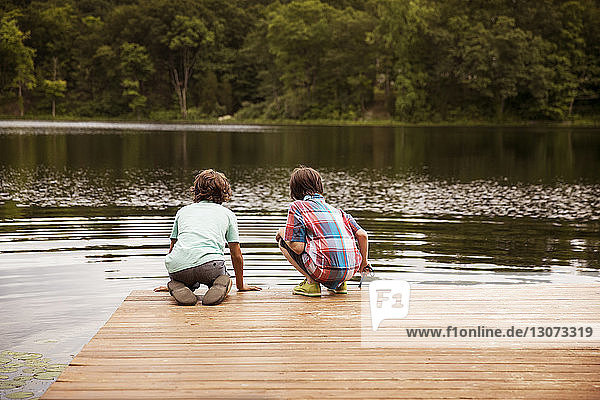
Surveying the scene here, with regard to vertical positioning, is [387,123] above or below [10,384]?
above

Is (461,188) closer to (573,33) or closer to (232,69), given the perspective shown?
(573,33)

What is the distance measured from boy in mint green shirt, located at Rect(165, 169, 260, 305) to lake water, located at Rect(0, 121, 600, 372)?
107cm

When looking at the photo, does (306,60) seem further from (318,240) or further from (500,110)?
(318,240)

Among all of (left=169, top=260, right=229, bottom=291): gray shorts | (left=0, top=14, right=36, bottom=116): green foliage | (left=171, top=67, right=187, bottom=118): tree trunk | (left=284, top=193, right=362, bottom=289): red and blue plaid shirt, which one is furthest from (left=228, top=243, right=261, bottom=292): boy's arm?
(left=0, top=14, right=36, bottom=116): green foliage

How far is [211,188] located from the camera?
5.72 metres

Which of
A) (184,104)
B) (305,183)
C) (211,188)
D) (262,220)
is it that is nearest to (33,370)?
(211,188)

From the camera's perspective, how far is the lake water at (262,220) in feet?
26.0

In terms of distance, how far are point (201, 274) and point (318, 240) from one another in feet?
3.02

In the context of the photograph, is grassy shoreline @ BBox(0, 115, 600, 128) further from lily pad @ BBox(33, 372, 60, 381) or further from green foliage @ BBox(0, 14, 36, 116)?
lily pad @ BBox(33, 372, 60, 381)

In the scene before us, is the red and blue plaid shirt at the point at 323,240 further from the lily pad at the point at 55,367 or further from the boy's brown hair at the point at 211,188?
the lily pad at the point at 55,367

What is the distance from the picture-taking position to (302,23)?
6875 centimetres

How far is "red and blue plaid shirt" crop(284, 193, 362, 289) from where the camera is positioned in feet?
18.3

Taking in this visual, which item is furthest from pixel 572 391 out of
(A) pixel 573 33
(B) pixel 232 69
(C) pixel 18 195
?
(B) pixel 232 69

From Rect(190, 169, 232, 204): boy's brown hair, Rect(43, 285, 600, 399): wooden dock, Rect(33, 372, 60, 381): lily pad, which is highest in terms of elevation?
Rect(190, 169, 232, 204): boy's brown hair
